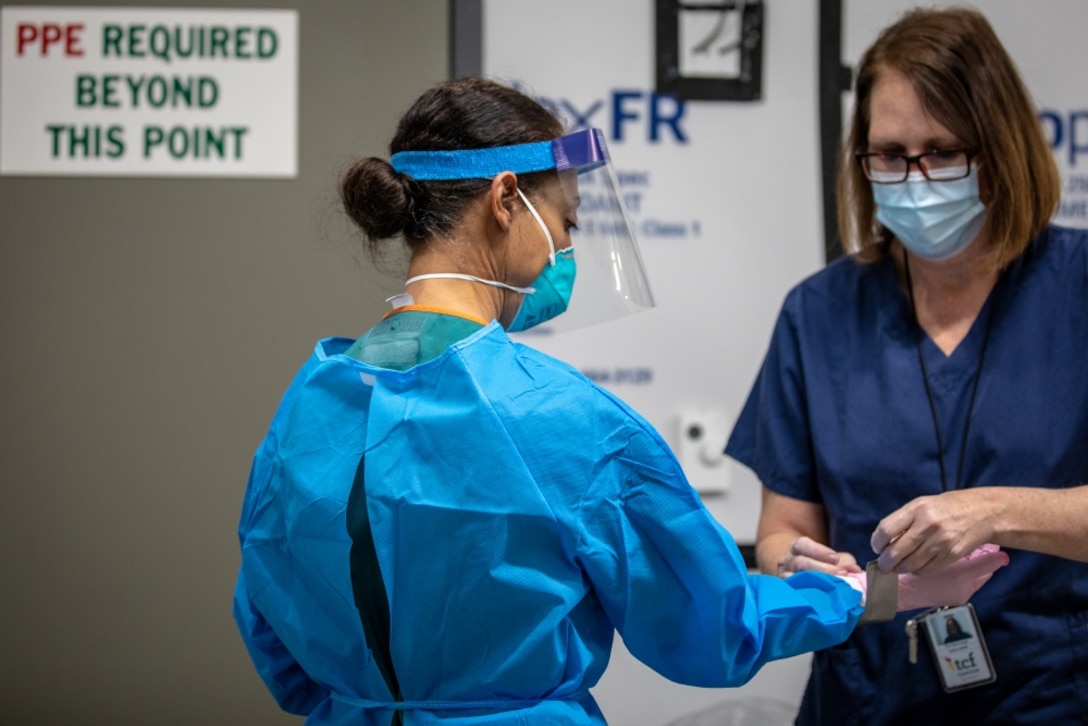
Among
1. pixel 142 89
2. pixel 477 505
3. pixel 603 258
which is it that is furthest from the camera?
pixel 142 89

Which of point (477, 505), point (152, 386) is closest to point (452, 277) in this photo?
point (477, 505)

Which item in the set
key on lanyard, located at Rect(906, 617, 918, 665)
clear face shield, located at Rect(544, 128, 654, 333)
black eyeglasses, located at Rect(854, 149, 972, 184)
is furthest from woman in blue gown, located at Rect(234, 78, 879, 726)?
black eyeglasses, located at Rect(854, 149, 972, 184)

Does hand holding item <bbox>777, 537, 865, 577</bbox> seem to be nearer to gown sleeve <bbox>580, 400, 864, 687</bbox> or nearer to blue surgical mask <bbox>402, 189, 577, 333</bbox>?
gown sleeve <bbox>580, 400, 864, 687</bbox>

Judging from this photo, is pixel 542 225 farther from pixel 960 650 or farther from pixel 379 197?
pixel 960 650

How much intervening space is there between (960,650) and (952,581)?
0.17m

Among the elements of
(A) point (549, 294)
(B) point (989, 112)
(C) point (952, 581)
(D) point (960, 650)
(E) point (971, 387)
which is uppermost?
(B) point (989, 112)

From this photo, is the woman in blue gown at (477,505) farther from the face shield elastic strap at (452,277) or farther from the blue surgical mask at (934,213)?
the blue surgical mask at (934,213)

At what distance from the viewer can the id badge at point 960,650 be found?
1.42 metres

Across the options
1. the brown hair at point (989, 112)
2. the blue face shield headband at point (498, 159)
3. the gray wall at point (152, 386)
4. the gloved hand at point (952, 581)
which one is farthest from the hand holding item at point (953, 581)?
the gray wall at point (152, 386)

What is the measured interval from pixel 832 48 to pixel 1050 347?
38.3 inches

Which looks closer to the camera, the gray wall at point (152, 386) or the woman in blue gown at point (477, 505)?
the woman in blue gown at point (477, 505)

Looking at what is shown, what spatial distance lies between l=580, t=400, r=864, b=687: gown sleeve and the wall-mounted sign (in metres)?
1.35

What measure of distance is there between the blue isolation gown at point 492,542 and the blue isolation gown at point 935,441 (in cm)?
43

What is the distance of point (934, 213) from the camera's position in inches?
57.6
